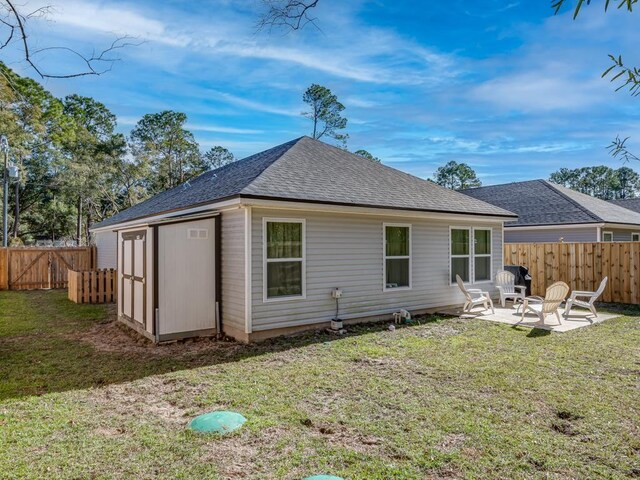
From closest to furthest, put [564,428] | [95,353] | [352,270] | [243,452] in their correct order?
1. [243,452]
2. [564,428]
3. [95,353]
4. [352,270]

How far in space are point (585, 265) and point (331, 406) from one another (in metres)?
10.9

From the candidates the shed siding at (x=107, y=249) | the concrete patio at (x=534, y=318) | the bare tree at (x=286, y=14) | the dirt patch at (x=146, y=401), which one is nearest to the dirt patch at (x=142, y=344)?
the dirt patch at (x=146, y=401)

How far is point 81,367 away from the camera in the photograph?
18.7ft

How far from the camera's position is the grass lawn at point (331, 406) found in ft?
10.1

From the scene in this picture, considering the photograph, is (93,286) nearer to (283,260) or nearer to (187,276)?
(187,276)

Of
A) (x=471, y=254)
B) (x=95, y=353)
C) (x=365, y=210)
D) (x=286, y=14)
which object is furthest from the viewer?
(x=471, y=254)

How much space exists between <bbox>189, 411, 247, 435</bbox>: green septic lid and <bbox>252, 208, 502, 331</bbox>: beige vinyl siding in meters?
3.05

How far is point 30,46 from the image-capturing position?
121 inches

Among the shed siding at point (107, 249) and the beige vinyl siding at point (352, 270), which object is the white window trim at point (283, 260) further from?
the shed siding at point (107, 249)

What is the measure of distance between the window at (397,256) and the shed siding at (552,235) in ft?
32.9

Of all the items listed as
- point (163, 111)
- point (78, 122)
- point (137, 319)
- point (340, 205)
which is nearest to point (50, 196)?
point (78, 122)

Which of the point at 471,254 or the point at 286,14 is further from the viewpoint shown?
the point at 471,254

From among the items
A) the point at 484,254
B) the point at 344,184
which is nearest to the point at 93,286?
the point at 344,184

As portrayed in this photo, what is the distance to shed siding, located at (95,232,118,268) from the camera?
15.8 m
